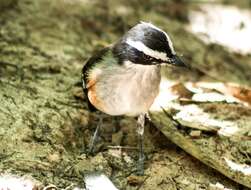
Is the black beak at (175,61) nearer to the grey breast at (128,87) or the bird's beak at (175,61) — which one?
the bird's beak at (175,61)

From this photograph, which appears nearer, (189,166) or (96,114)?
(189,166)

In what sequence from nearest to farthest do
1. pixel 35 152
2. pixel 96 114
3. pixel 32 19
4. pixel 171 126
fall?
pixel 35 152 < pixel 171 126 < pixel 96 114 < pixel 32 19

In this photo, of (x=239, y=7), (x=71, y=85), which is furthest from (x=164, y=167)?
(x=239, y=7)

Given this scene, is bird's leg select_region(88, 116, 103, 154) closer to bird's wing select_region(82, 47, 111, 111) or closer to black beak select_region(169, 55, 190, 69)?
bird's wing select_region(82, 47, 111, 111)

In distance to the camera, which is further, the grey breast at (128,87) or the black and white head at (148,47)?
the grey breast at (128,87)

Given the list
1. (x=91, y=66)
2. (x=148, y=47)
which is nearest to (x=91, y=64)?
(x=91, y=66)

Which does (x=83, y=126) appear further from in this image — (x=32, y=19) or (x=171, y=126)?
(x=32, y=19)


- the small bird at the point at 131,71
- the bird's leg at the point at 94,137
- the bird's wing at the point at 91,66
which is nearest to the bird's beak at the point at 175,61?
the small bird at the point at 131,71
